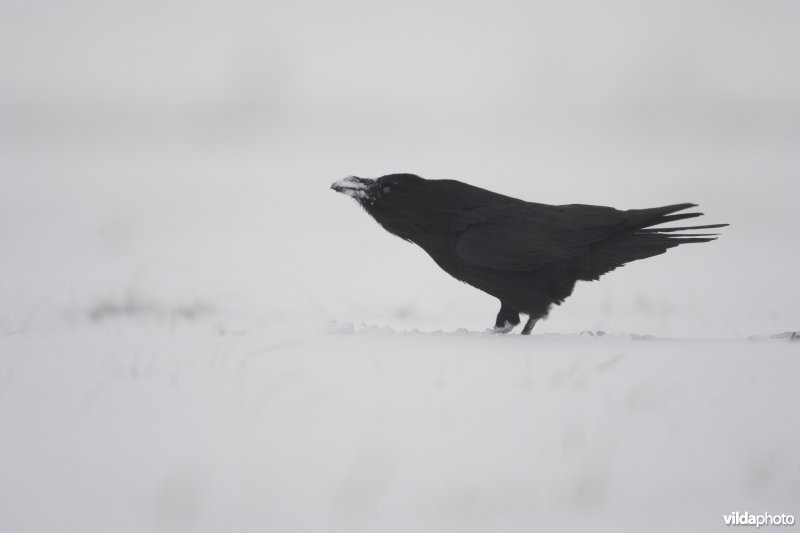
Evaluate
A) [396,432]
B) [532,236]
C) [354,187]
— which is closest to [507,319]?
[532,236]

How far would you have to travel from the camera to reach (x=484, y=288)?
17.5 feet

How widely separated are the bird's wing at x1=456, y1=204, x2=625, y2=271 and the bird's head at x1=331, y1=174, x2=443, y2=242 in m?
0.34

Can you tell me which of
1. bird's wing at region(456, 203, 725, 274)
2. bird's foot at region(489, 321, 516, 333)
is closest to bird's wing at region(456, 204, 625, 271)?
bird's wing at region(456, 203, 725, 274)

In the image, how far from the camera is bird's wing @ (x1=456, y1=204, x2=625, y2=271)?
5195 mm

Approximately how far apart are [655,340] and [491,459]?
198 centimetres

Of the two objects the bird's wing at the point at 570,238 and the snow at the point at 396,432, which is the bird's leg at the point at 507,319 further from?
the snow at the point at 396,432

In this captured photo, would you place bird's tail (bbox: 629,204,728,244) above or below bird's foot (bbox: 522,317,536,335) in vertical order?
above

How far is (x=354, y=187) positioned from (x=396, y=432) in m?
2.80

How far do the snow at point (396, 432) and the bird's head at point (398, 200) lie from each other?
1.55 m

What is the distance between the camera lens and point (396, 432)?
3.13 metres

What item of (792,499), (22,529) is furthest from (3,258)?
(792,499)

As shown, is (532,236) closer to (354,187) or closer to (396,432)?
(354,187)

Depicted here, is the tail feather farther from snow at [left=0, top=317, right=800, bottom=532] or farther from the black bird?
snow at [left=0, top=317, right=800, bottom=532]

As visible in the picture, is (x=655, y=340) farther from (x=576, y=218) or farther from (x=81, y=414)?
(x=81, y=414)
